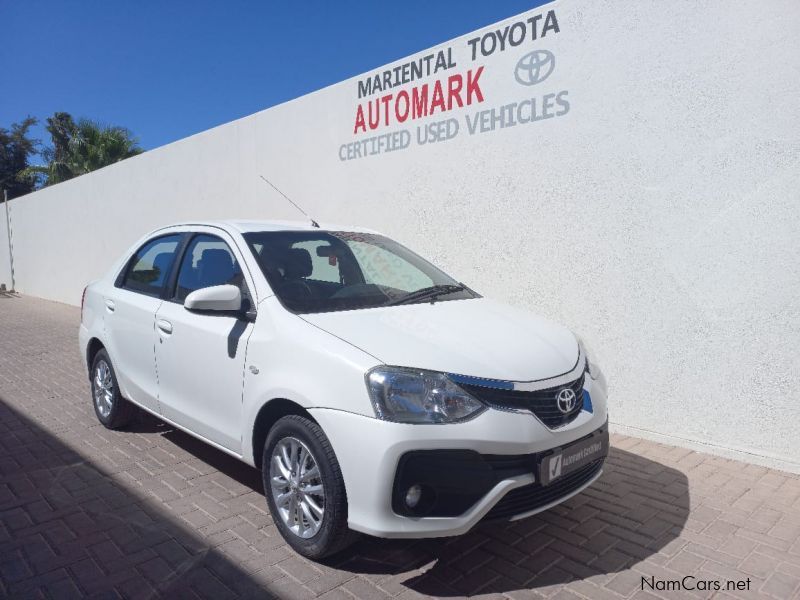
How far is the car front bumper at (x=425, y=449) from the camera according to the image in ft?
7.79

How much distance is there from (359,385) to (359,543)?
1.07m

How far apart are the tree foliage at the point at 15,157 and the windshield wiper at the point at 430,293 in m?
44.5

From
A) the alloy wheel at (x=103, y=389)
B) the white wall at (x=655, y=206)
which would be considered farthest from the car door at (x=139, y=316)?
the white wall at (x=655, y=206)

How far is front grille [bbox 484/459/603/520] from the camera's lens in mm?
2484

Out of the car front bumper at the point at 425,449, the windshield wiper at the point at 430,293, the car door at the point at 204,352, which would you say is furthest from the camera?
the windshield wiper at the point at 430,293

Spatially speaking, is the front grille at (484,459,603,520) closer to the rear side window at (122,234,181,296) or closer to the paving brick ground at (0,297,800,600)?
the paving brick ground at (0,297,800,600)

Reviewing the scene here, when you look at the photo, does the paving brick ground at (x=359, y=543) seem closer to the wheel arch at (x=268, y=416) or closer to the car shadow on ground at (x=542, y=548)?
the car shadow on ground at (x=542, y=548)

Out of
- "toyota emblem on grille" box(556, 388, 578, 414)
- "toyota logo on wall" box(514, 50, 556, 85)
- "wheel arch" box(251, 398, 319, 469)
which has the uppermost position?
"toyota logo on wall" box(514, 50, 556, 85)

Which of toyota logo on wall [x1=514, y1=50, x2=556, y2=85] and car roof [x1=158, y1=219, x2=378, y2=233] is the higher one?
toyota logo on wall [x1=514, y1=50, x2=556, y2=85]

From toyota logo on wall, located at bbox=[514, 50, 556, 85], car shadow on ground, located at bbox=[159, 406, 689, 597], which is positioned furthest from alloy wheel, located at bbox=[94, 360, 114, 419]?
toyota logo on wall, located at bbox=[514, 50, 556, 85]

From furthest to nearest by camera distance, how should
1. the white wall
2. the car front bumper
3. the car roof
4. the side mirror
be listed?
1. the white wall
2. the car roof
3. the side mirror
4. the car front bumper

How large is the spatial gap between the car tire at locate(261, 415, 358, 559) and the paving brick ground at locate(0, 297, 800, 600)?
154 millimetres

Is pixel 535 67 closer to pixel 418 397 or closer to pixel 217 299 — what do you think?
pixel 217 299

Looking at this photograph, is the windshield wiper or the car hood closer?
the car hood
